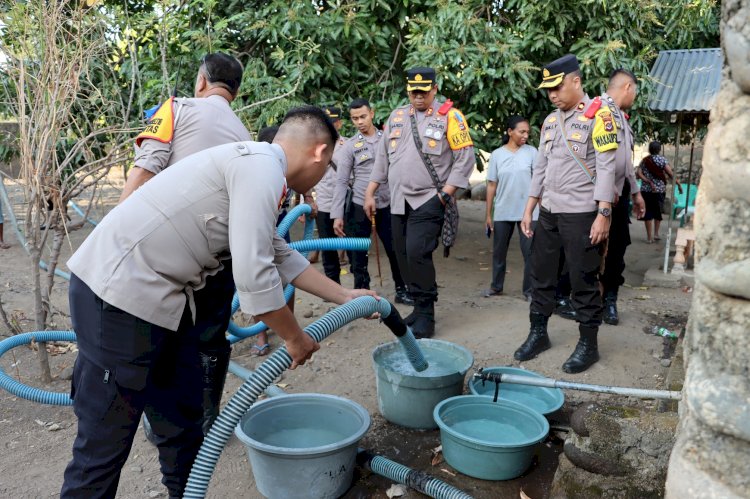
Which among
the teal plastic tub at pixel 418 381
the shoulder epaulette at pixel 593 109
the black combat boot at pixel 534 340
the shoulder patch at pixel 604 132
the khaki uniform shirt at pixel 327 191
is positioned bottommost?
the black combat boot at pixel 534 340

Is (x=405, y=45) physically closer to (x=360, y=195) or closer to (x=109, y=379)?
Result: (x=360, y=195)

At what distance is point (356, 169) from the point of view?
6246 mm

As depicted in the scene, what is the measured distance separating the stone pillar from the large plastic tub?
183 cm

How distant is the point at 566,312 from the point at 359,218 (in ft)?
7.11

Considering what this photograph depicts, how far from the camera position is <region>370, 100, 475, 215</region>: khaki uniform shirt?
509cm

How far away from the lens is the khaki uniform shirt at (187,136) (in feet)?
10.7

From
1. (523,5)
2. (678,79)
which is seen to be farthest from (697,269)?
(678,79)

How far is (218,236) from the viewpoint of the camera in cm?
225

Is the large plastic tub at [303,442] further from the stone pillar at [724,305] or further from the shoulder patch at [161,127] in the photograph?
the stone pillar at [724,305]

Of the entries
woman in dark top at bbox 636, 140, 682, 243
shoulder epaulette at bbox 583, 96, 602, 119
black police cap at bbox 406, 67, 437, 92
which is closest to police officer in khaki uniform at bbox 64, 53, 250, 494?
black police cap at bbox 406, 67, 437, 92

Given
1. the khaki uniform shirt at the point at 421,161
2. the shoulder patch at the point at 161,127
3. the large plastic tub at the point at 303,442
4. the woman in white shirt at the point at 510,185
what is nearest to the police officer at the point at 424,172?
the khaki uniform shirt at the point at 421,161

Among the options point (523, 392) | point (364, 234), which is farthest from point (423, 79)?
point (523, 392)

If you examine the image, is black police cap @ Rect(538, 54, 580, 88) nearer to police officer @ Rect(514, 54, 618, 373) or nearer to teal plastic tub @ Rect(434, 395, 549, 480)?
police officer @ Rect(514, 54, 618, 373)

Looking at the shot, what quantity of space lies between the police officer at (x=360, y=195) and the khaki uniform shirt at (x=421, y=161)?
0.77m
